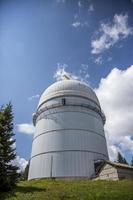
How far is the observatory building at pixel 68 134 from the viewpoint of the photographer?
26.4 meters

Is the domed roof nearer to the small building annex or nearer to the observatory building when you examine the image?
the observatory building

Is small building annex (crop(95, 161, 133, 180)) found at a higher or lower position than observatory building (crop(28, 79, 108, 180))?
lower

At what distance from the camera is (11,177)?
1555 cm

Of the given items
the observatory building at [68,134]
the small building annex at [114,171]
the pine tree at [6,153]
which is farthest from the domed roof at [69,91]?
the pine tree at [6,153]

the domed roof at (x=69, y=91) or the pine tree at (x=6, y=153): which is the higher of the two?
the domed roof at (x=69, y=91)

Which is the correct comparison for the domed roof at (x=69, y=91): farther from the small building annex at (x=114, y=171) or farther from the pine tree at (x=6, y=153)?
the pine tree at (x=6, y=153)

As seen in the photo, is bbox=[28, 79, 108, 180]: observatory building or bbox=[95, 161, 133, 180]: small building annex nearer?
bbox=[95, 161, 133, 180]: small building annex

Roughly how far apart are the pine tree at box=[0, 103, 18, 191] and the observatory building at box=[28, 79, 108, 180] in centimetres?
1111

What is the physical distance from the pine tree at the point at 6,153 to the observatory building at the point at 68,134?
437 inches

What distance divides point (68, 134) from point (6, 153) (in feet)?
43.1

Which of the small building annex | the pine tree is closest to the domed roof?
the small building annex

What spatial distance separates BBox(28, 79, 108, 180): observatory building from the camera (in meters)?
26.4

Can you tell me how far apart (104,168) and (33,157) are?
11.1 metres

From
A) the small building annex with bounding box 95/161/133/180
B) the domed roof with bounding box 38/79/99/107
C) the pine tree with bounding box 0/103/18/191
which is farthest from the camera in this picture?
the domed roof with bounding box 38/79/99/107
